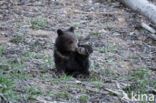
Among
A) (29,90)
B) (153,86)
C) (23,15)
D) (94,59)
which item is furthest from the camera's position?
(23,15)

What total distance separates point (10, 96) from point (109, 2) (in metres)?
9.89

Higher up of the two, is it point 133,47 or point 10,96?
point 10,96

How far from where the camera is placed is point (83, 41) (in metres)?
8.96

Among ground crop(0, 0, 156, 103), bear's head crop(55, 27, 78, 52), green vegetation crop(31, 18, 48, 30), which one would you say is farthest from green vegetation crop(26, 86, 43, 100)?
green vegetation crop(31, 18, 48, 30)

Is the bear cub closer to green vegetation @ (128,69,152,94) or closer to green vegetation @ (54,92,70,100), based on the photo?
green vegetation @ (128,69,152,94)

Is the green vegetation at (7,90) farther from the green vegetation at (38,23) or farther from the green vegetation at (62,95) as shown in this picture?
the green vegetation at (38,23)

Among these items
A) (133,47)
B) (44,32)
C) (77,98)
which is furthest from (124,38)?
(77,98)

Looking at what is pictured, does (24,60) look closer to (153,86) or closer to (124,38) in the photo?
(153,86)

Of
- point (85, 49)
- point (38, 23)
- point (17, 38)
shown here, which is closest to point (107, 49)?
point (17, 38)

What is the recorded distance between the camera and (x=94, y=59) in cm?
920

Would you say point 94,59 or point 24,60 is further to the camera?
point 94,59

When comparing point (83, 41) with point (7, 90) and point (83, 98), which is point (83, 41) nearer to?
point (83, 98)

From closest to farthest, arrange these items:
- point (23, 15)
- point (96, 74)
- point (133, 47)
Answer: point (96, 74) < point (133, 47) < point (23, 15)

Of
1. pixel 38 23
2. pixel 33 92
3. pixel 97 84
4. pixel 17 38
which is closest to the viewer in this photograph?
pixel 33 92
